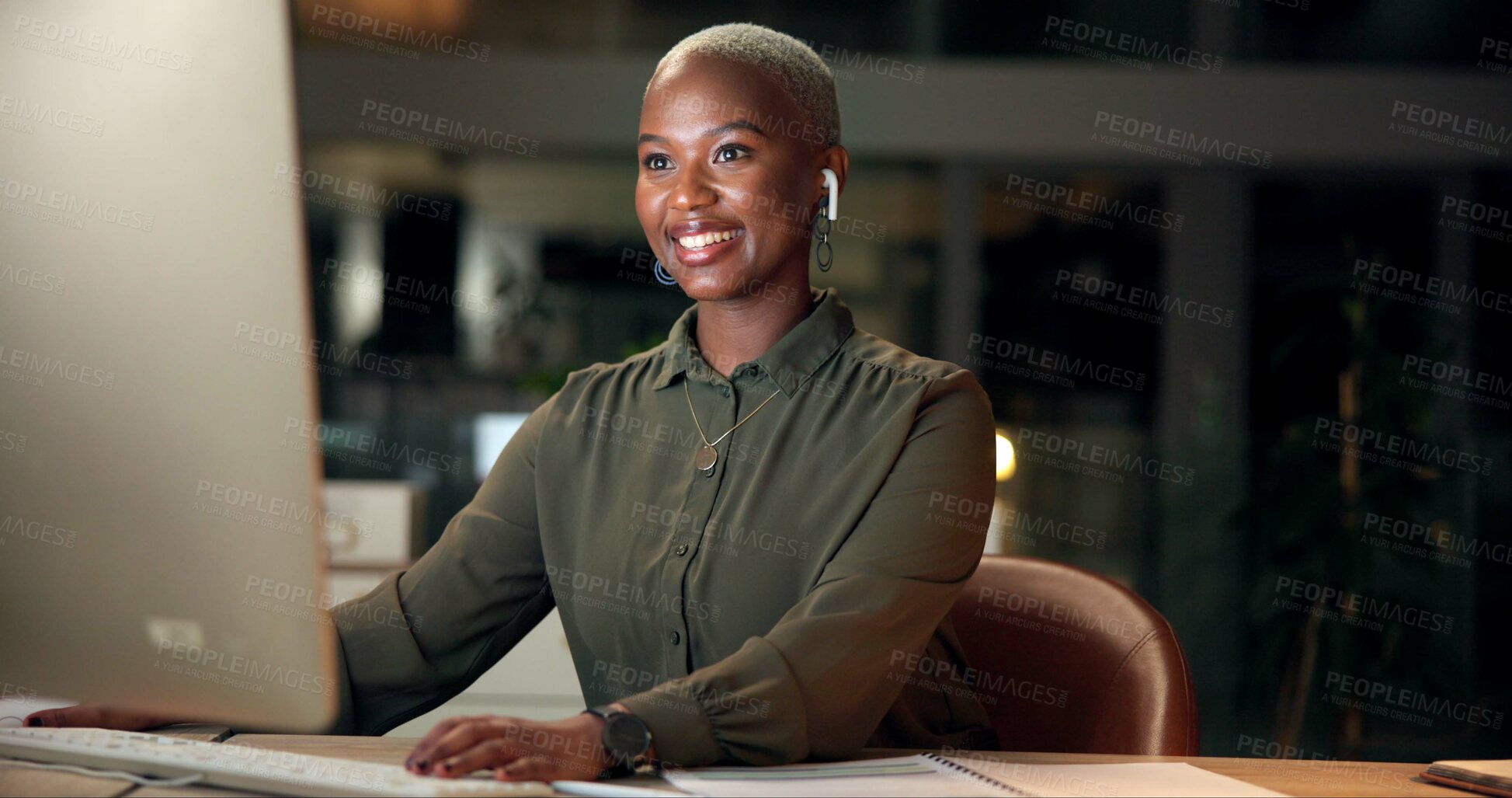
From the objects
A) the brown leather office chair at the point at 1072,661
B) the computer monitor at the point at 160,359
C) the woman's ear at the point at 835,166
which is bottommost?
the brown leather office chair at the point at 1072,661

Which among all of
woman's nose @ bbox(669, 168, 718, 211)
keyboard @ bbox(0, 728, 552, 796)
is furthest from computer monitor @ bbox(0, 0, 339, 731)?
woman's nose @ bbox(669, 168, 718, 211)

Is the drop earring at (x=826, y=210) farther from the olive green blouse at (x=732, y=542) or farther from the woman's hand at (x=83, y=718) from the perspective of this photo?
the woman's hand at (x=83, y=718)

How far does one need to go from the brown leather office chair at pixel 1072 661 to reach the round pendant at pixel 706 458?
41cm

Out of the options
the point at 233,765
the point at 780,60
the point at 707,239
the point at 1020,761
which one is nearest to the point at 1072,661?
the point at 1020,761

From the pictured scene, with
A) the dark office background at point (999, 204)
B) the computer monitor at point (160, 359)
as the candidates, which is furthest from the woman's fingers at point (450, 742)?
the dark office background at point (999, 204)

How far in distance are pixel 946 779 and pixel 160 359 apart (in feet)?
2.10

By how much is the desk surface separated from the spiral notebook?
0.04 m

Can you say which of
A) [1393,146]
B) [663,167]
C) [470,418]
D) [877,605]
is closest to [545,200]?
[470,418]

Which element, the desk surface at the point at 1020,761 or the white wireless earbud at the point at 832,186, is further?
the white wireless earbud at the point at 832,186

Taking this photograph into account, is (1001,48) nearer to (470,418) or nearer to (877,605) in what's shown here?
(470,418)

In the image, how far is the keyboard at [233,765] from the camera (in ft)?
2.88

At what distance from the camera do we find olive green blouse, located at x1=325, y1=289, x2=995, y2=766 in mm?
1199

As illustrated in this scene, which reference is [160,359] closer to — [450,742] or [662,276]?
[450,742]

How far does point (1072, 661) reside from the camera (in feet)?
5.03
